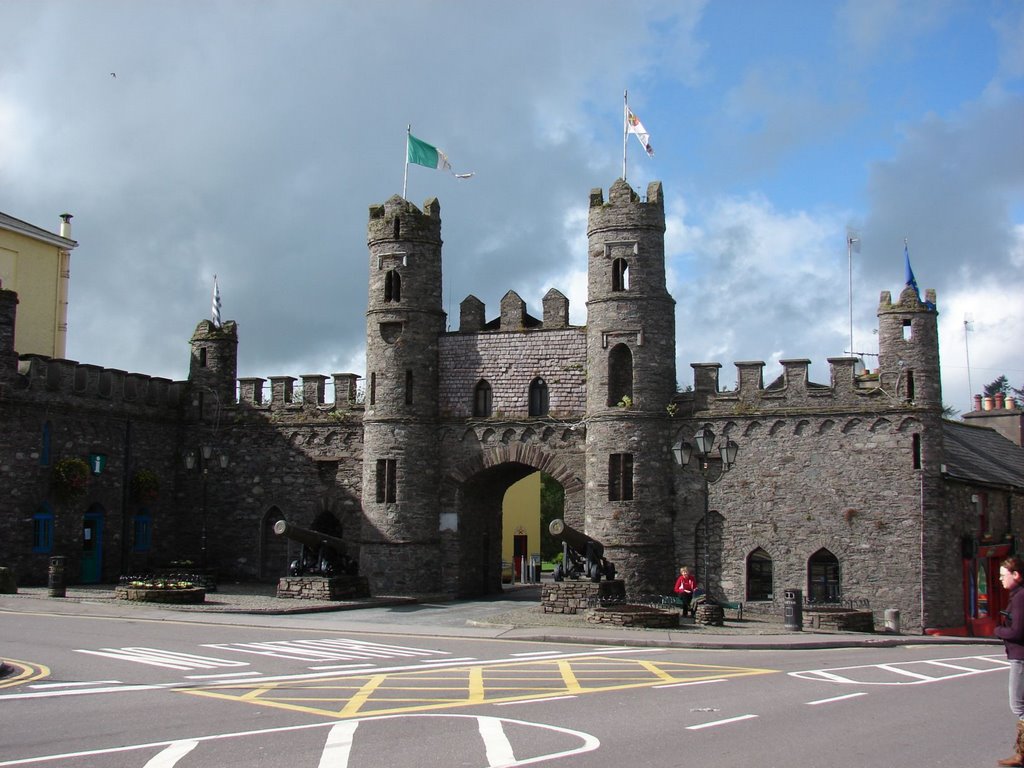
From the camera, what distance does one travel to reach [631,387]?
3291 centimetres

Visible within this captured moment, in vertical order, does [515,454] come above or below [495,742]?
above

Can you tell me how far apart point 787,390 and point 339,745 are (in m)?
23.9

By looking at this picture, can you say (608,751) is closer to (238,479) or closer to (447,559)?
(447,559)

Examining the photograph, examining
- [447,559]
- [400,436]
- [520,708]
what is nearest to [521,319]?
[400,436]

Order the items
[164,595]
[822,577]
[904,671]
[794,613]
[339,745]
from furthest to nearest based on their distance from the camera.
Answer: [822,577] < [164,595] < [794,613] < [904,671] < [339,745]

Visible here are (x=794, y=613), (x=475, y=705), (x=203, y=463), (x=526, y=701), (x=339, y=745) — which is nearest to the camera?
(x=339, y=745)

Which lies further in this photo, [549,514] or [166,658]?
[549,514]

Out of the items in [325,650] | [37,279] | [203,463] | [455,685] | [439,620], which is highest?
[37,279]

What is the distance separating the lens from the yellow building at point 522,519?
57.6 meters

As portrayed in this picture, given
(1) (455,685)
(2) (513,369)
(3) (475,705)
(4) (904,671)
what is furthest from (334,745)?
(2) (513,369)

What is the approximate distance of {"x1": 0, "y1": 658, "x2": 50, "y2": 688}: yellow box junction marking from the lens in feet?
47.3

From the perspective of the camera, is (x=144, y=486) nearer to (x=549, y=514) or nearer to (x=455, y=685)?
(x=455, y=685)

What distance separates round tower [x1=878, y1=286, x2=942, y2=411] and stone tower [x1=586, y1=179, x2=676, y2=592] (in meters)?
6.20

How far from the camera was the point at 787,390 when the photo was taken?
3198cm
